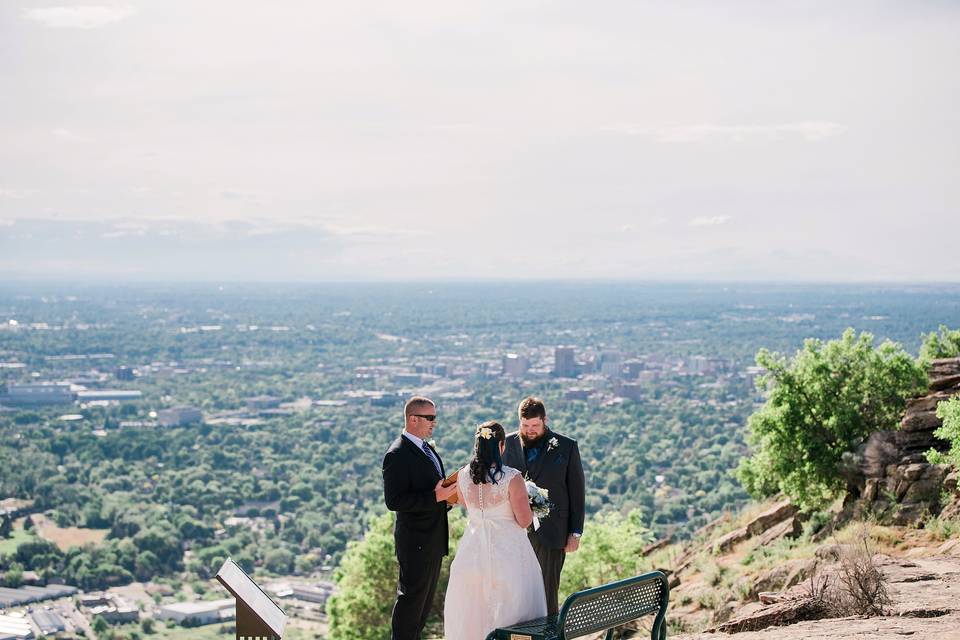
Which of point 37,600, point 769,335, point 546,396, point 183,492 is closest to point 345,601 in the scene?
point 37,600

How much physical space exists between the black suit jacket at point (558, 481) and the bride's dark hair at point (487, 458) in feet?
3.80

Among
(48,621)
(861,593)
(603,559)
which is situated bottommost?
(48,621)

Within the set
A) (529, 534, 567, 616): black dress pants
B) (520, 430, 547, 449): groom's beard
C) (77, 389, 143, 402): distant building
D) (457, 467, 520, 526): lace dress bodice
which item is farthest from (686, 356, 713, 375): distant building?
(457, 467, 520, 526): lace dress bodice

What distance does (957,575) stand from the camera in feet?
29.6

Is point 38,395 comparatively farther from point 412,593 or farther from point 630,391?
point 412,593

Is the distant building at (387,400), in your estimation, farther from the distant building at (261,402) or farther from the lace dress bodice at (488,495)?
the lace dress bodice at (488,495)

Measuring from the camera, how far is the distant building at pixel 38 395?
15450cm

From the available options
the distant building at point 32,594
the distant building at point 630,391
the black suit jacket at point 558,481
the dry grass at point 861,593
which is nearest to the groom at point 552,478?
→ the black suit jacket at point 558,481

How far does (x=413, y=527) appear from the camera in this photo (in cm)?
718

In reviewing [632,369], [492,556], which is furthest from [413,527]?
[632,369]

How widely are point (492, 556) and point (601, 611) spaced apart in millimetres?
723

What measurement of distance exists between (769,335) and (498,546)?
173m

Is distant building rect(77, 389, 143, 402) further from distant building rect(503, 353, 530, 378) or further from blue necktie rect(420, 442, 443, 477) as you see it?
blue necktie rect(420, 442, 443, 477)

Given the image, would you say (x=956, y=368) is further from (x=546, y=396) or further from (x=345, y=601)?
(x=546, y=396)
